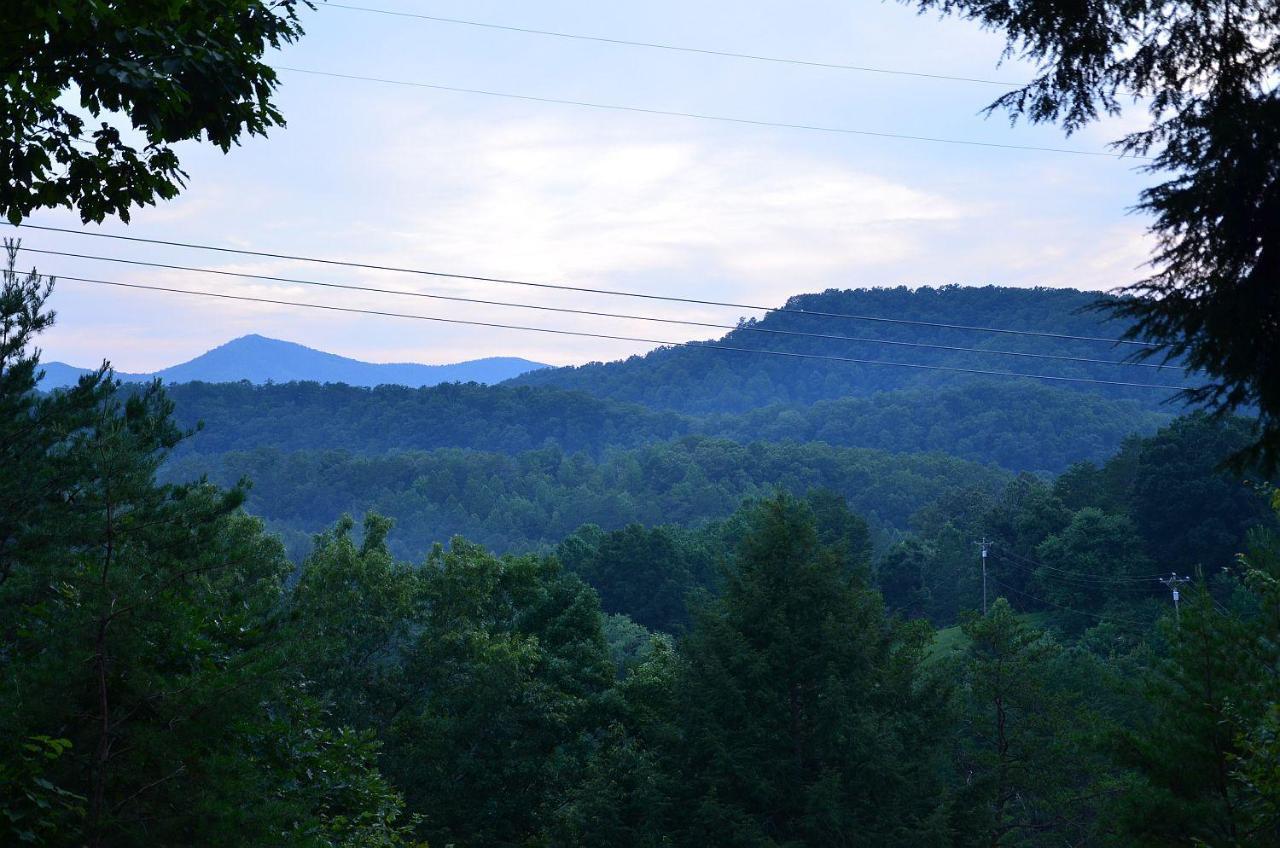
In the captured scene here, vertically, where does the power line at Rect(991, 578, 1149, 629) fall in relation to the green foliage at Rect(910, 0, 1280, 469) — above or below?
below

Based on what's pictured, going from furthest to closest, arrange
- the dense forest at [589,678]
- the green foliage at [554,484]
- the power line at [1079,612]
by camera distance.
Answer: the green foliage at [554,484] < the power line at [1079,612] < the dense forest at [589,678]

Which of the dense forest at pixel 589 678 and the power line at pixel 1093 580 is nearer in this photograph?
the dense forest at pixel 589 678

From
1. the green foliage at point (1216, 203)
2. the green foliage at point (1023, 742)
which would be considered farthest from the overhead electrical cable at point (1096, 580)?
the green foliage at point (1216, 203)

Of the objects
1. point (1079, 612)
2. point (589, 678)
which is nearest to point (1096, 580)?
point (1079, 612)

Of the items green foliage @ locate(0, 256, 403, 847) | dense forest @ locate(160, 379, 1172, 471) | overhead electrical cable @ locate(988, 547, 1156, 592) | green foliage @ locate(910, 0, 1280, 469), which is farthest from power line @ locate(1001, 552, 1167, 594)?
dense forest @ locate(160, 379, 1172, 471)

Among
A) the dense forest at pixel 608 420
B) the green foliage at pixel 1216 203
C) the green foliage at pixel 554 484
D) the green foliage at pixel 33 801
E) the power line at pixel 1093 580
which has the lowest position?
the green foliage at pixel 554 484

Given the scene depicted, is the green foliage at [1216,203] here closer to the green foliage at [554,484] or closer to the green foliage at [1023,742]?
the green foliage at [1023,742]

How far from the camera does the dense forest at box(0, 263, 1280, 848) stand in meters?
7.17

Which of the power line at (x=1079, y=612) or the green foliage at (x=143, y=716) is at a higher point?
the green foliage at (x=143, y=716)

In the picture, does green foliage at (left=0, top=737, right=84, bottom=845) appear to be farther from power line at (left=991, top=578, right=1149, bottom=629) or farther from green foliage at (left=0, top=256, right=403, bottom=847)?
power line at (left=991, top=578, right=1149, bottom=629)

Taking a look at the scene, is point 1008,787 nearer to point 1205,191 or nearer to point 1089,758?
point 1089,758

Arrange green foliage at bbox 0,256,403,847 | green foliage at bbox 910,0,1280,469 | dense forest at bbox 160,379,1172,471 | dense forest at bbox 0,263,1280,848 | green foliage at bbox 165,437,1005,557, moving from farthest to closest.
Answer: dense forest at bbox 160,379,1172,471 < green foliage at bbox 165,437,1005,557 < dense forest at bbox 0,263,1280,848 < green foliage at bbox 0,256,403,847 < green foliage at bbox 910,0,1280,469

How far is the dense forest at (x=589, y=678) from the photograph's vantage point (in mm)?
7172

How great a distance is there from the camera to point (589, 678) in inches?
1105
